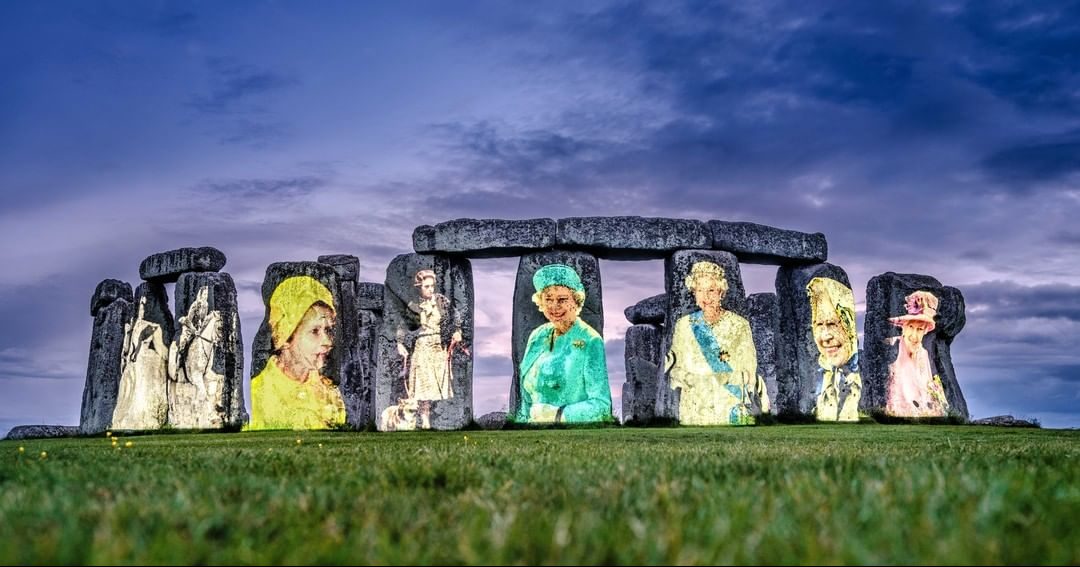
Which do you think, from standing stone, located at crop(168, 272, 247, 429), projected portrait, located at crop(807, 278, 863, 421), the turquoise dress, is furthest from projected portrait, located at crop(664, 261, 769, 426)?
standing stone, located at crop(168, 272, 247, 429)

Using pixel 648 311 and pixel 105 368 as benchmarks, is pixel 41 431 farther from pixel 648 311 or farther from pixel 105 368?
pixel 648 311

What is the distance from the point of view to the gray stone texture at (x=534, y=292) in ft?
57.1

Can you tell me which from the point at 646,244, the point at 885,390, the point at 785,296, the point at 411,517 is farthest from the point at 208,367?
the point at 411,517

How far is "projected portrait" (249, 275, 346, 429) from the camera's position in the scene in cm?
1852

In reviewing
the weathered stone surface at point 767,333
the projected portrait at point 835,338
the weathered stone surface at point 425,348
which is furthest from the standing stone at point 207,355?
the projected portrait at point 835,338

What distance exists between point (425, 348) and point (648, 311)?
7999 mm

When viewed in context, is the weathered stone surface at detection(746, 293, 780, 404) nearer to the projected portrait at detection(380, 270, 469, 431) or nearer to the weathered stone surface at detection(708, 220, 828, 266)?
the weathered stone surface at detection(708, 220, 828, 266)

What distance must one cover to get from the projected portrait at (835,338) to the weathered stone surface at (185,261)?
502 inches

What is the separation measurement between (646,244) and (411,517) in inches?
591

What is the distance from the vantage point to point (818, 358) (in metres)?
19.3

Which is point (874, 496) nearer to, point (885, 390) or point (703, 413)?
point (703, 413)

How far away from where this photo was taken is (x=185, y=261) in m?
19.9

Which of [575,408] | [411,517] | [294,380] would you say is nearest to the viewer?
[411,517]

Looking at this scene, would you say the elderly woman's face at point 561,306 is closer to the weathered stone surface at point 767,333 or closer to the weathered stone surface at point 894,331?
the weathered stone surface at point 767,333
